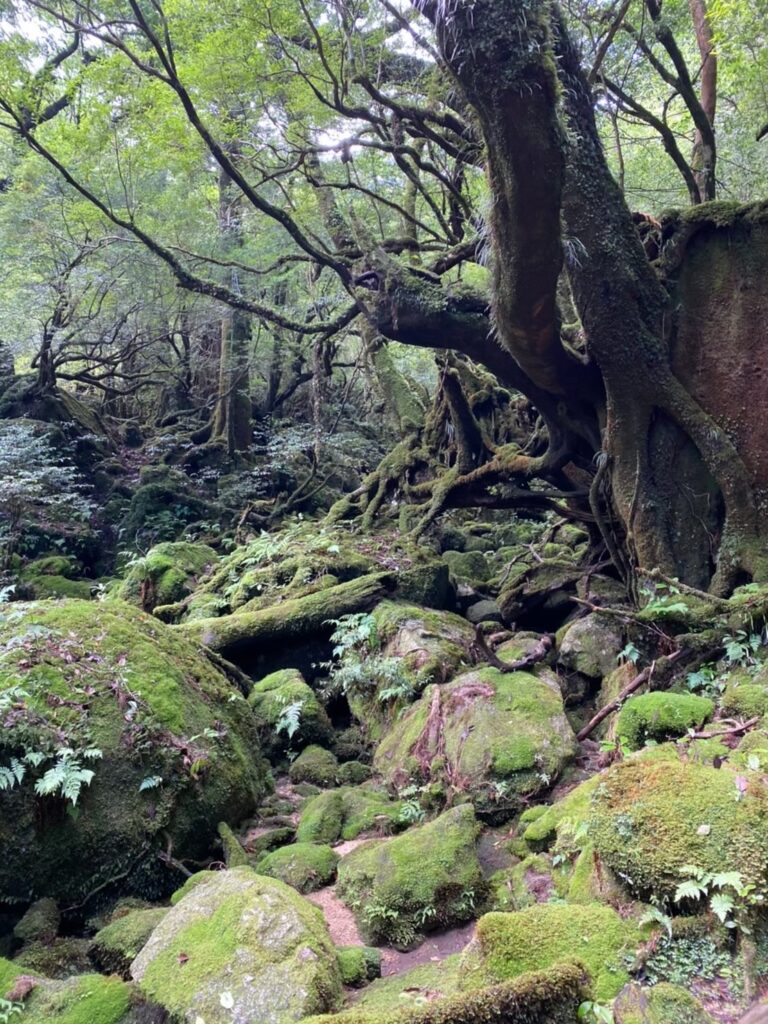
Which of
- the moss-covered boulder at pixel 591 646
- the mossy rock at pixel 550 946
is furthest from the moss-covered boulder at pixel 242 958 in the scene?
the moss-covered boulder at pixel 591 646

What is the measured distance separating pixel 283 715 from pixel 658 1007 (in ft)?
15.1

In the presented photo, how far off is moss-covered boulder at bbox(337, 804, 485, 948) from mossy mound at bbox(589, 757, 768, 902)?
0.91 meters

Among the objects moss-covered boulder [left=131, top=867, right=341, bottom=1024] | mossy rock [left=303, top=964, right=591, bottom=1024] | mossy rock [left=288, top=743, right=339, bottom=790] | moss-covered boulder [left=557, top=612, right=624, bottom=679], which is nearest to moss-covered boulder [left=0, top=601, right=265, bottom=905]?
mossy rock [left=288, top=743, right=339, bottom=790]

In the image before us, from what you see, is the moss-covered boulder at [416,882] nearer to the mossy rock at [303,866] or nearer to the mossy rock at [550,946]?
the mossy rock at [303,866]

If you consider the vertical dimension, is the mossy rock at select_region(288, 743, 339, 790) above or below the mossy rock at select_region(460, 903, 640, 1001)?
below

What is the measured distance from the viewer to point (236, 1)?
368 inches

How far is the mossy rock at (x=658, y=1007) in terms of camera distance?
7.41ft

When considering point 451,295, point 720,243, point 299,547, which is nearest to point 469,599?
point 299,547

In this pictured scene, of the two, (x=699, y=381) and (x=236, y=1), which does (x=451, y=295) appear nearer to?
(x=699, y=381)

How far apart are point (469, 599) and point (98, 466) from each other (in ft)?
34.2

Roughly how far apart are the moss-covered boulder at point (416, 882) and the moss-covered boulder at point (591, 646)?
2948mm

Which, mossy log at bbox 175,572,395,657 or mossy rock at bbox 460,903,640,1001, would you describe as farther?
mossy log at bbox 175,572,395,657

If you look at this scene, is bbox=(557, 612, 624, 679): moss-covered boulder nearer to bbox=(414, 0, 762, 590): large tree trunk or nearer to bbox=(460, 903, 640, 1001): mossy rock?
bbox=(414, 0, 762, 590): large tree trunk

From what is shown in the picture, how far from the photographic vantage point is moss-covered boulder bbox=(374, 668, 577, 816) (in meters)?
4.85
